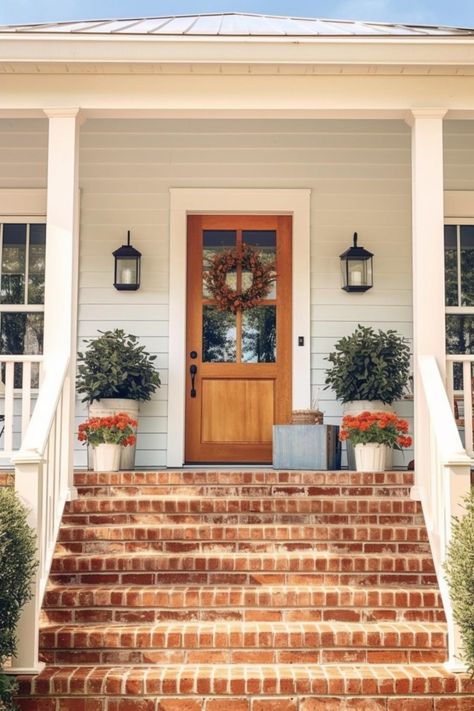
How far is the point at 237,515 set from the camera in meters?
4.70

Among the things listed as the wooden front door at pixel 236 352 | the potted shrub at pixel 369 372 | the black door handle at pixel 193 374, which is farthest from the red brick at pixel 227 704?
the black door handle at pixel 193 374

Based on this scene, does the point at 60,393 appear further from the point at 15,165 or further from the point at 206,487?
the point at 15,165

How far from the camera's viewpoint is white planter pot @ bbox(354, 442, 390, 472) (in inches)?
211

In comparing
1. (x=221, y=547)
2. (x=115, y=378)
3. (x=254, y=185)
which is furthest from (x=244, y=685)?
(x=254, y=185)

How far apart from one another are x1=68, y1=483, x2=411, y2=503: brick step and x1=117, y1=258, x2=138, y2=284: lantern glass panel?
6.86ft

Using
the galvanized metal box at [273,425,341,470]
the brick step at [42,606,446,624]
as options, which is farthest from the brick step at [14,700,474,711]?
the galvanized metal box at [273,425,341,470]

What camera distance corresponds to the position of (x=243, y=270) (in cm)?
666

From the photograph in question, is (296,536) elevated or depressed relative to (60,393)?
depressed

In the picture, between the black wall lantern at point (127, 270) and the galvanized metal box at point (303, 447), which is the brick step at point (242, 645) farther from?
the black wall lantern at point (127, 270)

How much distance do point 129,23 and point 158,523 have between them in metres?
3.60

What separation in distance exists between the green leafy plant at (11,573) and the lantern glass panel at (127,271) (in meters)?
3.08

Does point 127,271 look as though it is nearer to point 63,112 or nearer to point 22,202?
point 22,202

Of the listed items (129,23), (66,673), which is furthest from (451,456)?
(129,23)

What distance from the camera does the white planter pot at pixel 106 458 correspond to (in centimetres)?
537
